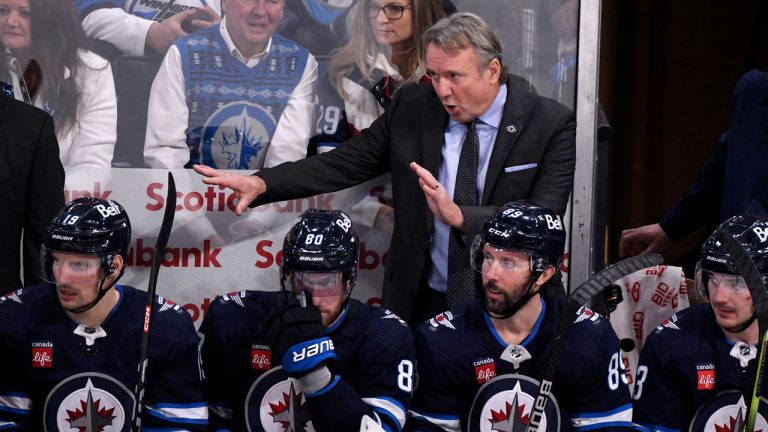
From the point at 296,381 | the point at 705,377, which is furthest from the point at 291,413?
the point at 705,377

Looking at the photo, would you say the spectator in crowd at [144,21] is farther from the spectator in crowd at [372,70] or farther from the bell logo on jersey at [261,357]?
the bell logo on jersey at [261,357]

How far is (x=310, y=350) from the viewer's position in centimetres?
337

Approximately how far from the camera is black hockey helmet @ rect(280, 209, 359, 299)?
11.7ft

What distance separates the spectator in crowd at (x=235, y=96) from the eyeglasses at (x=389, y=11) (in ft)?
0.92

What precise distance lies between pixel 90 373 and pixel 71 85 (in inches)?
56.4

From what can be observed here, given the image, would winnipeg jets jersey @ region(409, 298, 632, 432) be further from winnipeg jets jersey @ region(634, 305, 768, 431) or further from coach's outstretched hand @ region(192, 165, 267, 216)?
coach's outstretched hand @ region(192, 165, 267, 216)

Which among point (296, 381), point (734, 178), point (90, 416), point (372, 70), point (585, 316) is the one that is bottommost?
point (90, 416)

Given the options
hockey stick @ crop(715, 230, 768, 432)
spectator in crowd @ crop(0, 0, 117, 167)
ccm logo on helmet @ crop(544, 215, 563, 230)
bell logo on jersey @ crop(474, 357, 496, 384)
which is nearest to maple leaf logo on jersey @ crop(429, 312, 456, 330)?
bell logo on jersey @ crop(474, 357, 496, 384)

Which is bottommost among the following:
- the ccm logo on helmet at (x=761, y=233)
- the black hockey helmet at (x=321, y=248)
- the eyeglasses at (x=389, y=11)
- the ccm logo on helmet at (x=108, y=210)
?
the black hockey helmet at (x=321, y=248)

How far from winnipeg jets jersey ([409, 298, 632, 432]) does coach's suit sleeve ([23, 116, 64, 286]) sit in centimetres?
137

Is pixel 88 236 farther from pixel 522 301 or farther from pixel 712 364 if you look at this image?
pixel 712 364

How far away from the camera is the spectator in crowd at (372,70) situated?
4613 millimetres

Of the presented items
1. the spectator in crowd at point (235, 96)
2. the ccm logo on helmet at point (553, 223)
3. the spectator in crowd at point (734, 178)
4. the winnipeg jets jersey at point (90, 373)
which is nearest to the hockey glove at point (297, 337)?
the winnipeg jets jersey at point (90, 373)

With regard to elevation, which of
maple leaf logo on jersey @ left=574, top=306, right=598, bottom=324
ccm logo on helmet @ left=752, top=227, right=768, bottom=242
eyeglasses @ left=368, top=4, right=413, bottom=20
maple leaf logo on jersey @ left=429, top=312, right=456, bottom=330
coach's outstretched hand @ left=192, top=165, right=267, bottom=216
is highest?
eyeglasses @ left=368, top=4, right=413, bottom=20
